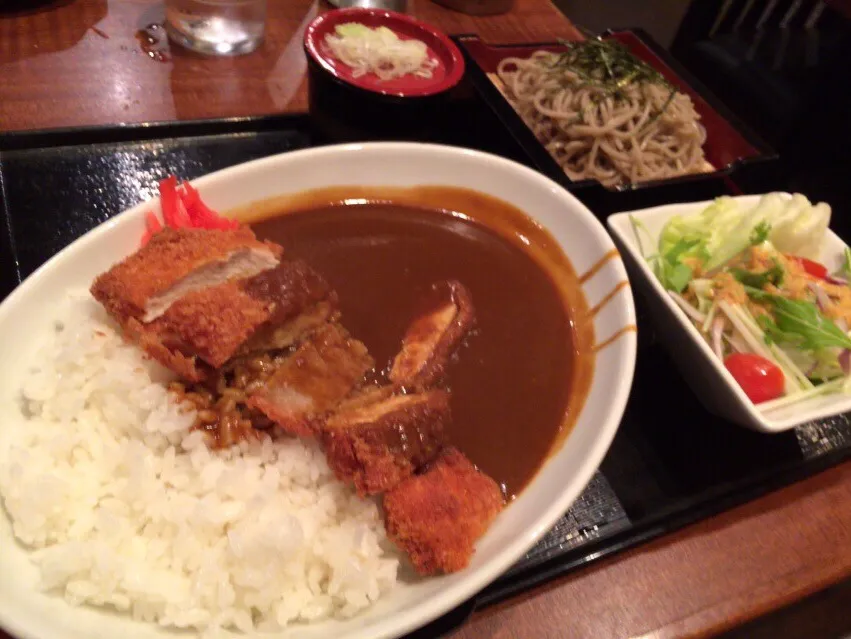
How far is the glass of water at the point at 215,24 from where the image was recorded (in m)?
2.58

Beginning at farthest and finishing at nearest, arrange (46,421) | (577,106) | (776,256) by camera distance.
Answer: (577,106), (776,256), (46,421)

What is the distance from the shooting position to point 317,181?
1.90 meters

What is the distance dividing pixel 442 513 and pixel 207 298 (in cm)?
71

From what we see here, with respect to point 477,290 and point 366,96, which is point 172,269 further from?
point 366,96

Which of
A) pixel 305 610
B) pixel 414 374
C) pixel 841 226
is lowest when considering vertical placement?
pixel 841 226

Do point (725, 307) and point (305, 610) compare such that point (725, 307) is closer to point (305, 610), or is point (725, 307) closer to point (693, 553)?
point (693, 553)

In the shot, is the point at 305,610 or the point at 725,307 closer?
the point at 305,610

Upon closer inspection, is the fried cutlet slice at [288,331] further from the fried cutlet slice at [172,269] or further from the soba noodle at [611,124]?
the soba noodle at [611,124]

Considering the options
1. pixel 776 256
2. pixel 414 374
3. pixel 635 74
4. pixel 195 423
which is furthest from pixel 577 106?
pixel 195 423

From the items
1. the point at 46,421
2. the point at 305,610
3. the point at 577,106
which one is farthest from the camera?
the point at 577,106

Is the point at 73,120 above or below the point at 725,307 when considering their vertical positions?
below

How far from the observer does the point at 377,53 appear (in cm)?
222

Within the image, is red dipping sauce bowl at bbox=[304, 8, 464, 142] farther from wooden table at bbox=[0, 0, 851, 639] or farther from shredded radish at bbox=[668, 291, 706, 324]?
shredded radish at bbox=[668, 291, 706, 324]

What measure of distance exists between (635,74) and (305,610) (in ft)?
8.09
